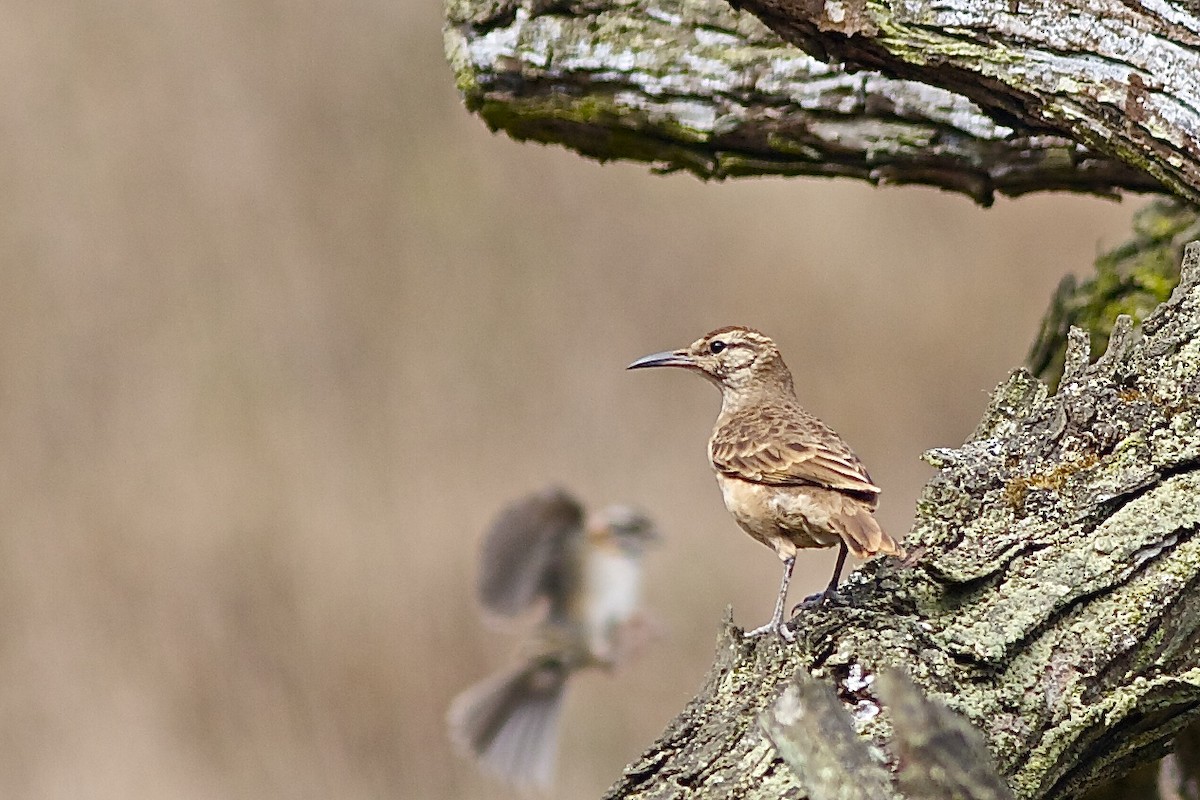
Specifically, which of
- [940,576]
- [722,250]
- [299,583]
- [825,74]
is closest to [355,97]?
[722,250]

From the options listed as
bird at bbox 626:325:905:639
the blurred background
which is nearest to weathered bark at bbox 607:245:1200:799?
bird at bbox 626:325:905:639

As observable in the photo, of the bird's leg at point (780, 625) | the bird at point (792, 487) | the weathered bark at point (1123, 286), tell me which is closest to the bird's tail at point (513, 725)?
the bird at point (792, 487)

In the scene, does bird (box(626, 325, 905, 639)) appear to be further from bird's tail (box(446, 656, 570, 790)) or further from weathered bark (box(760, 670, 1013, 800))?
bird's tail (box(446, 656, 570, 790))

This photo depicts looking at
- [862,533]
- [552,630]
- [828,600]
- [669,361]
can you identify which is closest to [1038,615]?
[828,600]

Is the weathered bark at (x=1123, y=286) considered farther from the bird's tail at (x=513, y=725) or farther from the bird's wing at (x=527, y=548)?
the bird's tail at (x=513, y=725)

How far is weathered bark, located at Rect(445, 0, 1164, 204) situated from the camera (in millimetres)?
3877

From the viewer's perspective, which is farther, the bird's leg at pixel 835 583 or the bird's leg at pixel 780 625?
the bird's leg at pixel 835 583

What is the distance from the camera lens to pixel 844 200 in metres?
8.98

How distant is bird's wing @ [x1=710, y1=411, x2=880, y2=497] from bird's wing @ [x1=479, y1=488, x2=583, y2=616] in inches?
89.2

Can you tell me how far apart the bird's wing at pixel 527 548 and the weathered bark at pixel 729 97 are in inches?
87.4

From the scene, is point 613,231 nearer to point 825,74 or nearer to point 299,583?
point 299,583

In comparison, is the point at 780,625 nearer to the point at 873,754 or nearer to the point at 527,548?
the point at 873,754

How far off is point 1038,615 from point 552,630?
4039 millimetres

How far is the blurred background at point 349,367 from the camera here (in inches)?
294
